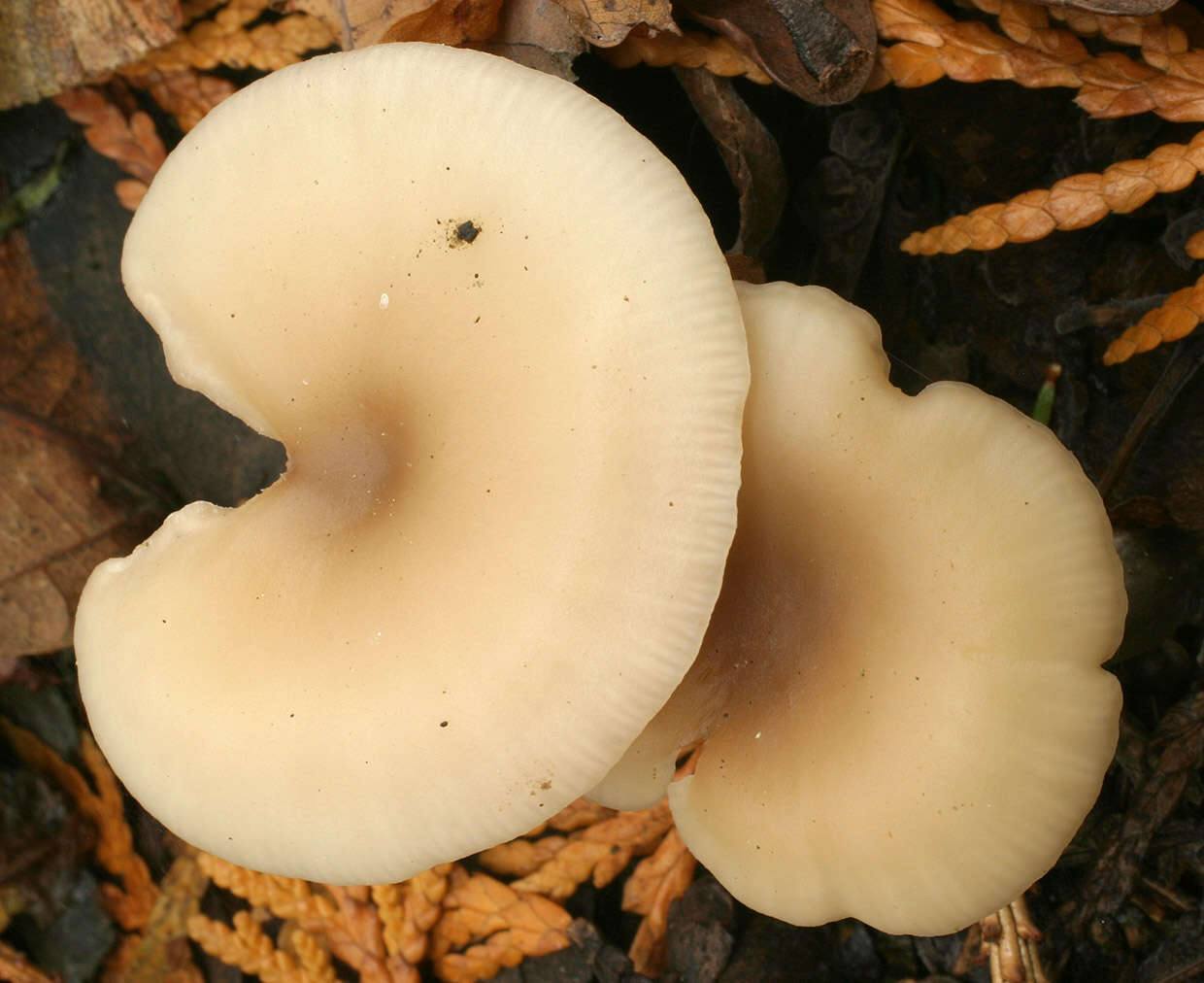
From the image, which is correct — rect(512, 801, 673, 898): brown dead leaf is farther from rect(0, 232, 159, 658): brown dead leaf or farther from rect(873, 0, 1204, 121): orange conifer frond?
rect(873, 0, 1204, 121): orange conifer frond

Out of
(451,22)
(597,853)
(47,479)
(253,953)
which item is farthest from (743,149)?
(253,953)

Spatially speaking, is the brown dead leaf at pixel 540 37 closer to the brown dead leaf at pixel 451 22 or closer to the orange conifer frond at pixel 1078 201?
the brown dead leaf at pixel 451 22

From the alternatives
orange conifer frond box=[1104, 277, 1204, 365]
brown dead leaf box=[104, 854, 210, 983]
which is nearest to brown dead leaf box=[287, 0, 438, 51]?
orange conifer frond box=[1104, 277, 1204, 365]

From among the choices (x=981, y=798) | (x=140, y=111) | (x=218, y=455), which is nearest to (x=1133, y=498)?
(x=981, y=798)

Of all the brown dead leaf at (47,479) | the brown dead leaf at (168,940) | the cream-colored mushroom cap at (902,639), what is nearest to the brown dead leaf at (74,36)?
the brown dead leaf at (47,479)

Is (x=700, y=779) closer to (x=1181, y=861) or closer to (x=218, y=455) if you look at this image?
(x=1181, y=861)

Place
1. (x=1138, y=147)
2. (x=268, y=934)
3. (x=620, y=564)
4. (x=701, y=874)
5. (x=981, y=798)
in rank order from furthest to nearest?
1. (x=268, y=934)
2. (x=701, y=874)
3. (x=1138, y=147)
4. (x=981, y=798)
5. (x=620, y=564)
